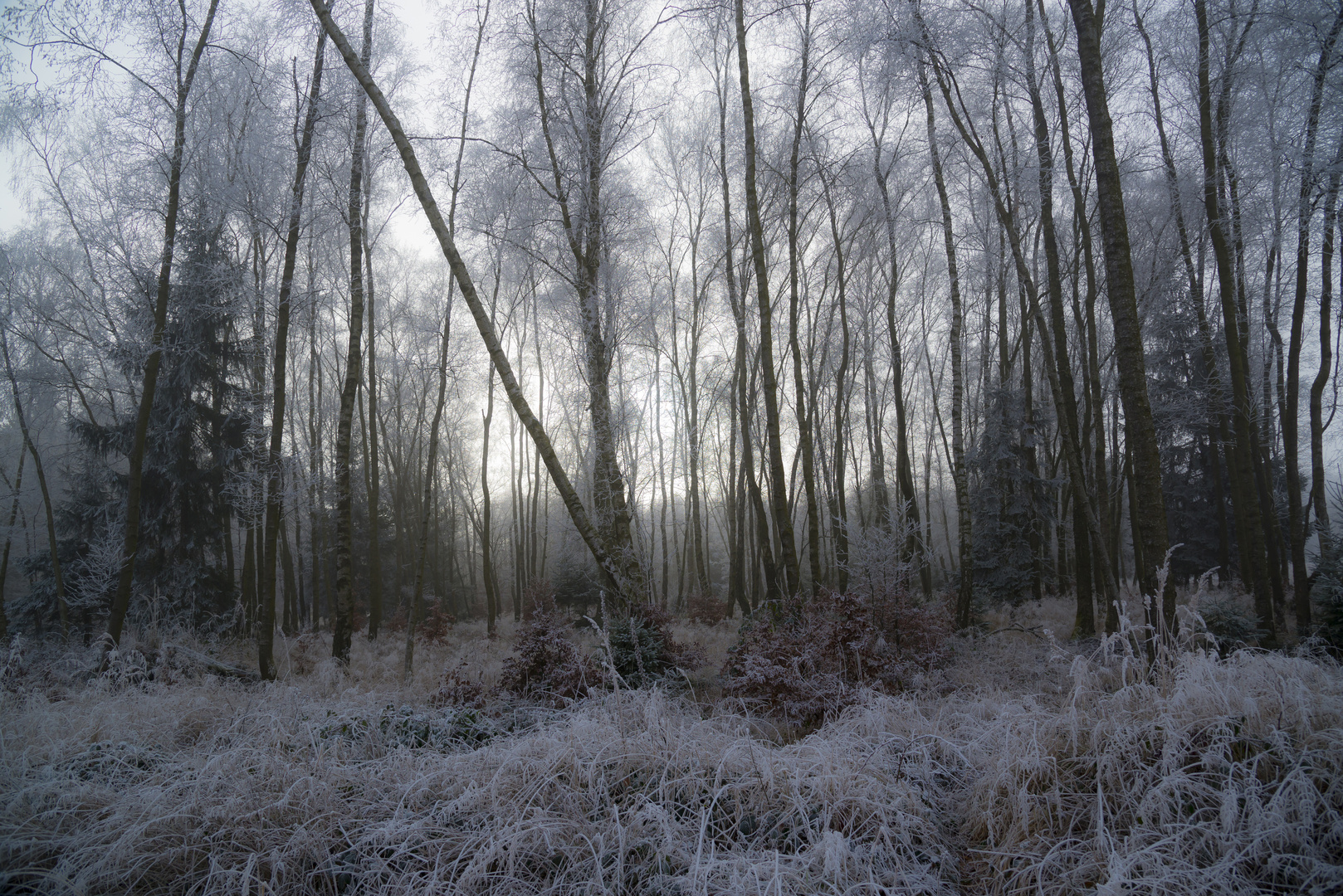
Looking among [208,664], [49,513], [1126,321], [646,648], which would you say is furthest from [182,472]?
[1126,321]

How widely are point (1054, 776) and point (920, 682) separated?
302 cm

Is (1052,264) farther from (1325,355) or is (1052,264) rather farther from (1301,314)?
(1325,355)

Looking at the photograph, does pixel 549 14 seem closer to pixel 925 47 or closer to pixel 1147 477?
pixel 925 47

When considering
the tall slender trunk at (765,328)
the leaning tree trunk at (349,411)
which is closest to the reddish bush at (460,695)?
the leaning tree trunk at (349,411)

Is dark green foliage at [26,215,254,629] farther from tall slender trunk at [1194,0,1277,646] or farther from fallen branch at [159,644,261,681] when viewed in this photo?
tall slender trunk at [1194,0,1277,646]

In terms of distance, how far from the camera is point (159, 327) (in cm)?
821

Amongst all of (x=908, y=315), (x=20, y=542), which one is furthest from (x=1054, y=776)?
(x=20, y=542)

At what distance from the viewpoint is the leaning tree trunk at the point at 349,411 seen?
8469 mm

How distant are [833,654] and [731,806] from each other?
133 inches

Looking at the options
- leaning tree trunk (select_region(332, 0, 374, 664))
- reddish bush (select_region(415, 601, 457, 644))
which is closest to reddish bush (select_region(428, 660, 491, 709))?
leaning tree trunk (select_region(332, 0, 374, 664))

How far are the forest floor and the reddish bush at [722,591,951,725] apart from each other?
168cm

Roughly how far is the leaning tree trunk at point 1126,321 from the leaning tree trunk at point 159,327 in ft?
35.4

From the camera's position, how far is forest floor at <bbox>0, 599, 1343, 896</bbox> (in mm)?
2316

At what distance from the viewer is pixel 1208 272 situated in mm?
12570
